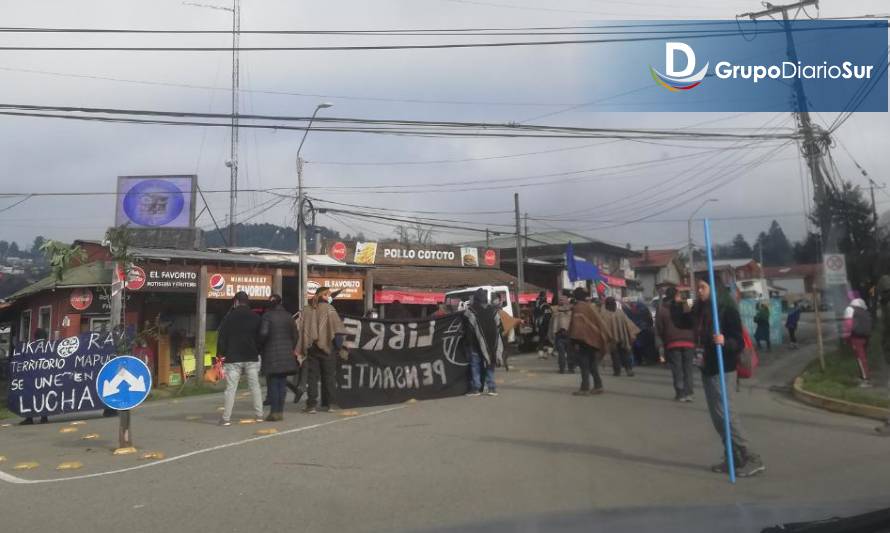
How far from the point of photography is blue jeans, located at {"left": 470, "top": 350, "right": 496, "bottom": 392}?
12.3 metres

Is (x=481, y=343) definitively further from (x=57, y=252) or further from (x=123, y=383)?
(x=57, y=252)

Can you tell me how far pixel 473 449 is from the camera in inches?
314

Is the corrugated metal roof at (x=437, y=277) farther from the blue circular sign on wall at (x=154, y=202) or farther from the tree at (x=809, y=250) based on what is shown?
the tree at (x=809, y=250)

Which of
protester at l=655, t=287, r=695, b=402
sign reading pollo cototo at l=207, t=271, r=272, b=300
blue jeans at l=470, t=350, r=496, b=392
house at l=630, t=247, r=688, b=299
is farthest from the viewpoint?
house at l=630, t=247, r=688, b=299

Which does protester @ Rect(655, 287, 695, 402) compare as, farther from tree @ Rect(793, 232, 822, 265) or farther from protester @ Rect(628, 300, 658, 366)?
tree @ Rect(793, 232, 822, 265)

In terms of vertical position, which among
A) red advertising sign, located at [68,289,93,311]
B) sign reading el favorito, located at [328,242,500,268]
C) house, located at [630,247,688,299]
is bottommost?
red advertising sign, located at [68,289,93,311]

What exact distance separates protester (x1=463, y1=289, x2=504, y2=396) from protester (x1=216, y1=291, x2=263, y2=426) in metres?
3.69

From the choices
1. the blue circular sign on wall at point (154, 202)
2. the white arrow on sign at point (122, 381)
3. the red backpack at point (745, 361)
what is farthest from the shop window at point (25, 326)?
the red backpack at point (745, 361)

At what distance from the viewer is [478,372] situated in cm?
1237

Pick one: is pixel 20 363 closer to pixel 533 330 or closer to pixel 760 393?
pixel 760 393

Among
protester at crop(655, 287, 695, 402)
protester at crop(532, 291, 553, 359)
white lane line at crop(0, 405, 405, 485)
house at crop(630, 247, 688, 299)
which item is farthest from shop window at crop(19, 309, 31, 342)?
house at crop(630, 247, 688, 299)

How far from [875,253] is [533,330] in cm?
1103

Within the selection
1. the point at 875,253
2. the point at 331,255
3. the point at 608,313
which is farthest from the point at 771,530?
the point at 331,255

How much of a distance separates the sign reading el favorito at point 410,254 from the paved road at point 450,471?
21.6 metres
